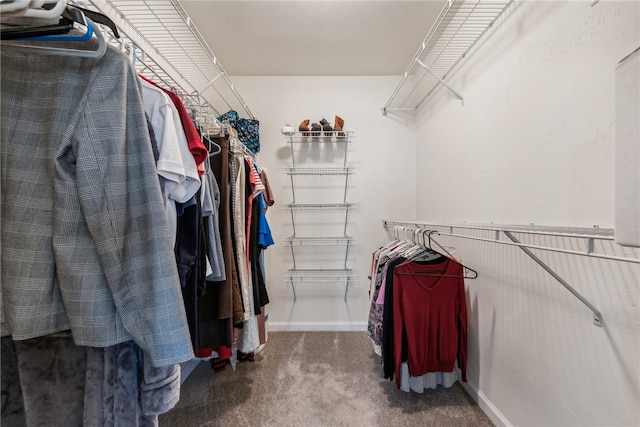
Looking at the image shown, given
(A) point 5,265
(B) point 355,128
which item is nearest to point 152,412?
(A) point 5,265

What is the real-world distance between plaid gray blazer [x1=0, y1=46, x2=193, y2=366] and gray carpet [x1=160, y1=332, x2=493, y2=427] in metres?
1.30

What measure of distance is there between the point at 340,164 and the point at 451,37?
1.30m

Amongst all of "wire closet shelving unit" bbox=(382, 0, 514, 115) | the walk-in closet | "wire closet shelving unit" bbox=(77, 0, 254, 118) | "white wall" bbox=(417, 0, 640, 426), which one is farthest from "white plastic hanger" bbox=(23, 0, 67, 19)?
"white wall" bbox=(417, 0, 640, 426)

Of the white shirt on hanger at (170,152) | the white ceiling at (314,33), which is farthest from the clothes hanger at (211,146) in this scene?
the white ceiling at (314,33)

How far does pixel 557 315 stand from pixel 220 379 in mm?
2024

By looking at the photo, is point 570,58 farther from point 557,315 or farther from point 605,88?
point 557,315

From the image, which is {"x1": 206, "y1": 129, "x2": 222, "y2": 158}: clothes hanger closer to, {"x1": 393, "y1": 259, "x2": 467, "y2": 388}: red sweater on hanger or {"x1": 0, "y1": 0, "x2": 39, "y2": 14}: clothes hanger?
{"x1": 0, "y1": 0, "x2": 39, "y2": 14}: clothes hanger

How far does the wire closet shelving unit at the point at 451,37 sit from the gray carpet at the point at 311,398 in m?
2.00

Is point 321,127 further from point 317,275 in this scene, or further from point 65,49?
point 65,49

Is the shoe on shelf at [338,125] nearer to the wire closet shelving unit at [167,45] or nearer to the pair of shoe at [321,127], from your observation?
the pair of shoe at [321,127]

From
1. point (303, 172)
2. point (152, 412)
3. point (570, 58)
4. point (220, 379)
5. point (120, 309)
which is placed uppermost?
point (570, 58)

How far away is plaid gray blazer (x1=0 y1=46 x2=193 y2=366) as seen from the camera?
51 cm

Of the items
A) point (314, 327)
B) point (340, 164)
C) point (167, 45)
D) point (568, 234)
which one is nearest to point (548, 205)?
point (568, 234)

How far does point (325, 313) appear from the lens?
8.24ft
